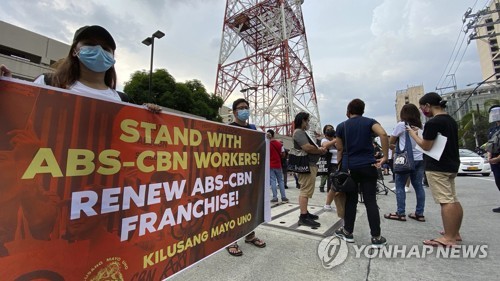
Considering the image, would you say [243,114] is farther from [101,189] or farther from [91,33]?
[101,189]

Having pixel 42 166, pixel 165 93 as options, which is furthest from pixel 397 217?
pixel 165 93

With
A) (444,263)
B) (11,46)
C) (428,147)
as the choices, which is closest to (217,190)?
(444,263)

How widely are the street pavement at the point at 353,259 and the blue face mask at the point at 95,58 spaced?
1.66m

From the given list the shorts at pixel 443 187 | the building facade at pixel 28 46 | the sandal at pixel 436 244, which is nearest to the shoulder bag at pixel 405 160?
the shorts at pixel 443 187

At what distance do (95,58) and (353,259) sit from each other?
2.62 m

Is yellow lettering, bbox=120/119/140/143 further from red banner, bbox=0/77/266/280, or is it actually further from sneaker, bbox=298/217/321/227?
sneaker, bbox=298/217/321/227

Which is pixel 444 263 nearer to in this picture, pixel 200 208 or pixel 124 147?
pixel 200 208

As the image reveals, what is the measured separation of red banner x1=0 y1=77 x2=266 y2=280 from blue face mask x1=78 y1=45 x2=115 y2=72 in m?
0.48

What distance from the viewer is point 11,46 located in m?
18.6

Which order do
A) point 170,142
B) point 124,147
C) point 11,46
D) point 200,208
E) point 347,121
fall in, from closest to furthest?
point 124,147 → point 170,142 → point 200,208 → point 347,121 → point 11,46

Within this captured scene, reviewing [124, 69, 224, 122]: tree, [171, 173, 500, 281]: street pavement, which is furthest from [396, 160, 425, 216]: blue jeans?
[124, 69, 224, 122]: tree

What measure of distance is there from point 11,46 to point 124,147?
85.8ft

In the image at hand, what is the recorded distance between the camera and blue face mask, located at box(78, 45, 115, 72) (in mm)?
1533

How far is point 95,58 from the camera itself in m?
1.56
